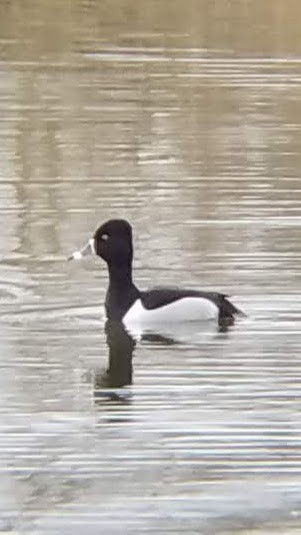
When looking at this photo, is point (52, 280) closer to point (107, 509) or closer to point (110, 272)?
point (110, 272)

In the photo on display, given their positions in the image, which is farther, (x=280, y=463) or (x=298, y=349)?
(x=298, y=349)

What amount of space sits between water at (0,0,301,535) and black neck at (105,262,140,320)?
0.54ft

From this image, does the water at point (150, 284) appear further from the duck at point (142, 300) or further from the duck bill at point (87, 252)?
the duck bill at point (87, 252)

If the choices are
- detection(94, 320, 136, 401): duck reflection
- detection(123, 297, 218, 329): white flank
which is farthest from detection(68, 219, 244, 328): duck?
detection(94, 320, 136, 401): duck reflection

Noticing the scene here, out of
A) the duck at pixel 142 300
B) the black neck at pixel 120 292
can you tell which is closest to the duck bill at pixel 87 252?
the duck at pixel 142 300

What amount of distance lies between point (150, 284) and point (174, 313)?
3.59ft

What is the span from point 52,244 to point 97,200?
2077mm

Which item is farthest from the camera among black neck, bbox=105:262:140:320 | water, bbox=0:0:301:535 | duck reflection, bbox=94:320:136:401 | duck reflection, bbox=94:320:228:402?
black neck, bbox=105:262:140:320

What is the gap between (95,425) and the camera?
10219 millimetres

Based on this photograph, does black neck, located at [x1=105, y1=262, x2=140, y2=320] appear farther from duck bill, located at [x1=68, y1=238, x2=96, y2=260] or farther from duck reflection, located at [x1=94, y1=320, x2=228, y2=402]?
duck bill, located at [x1=68, y1=238, x2=96, y2=260]

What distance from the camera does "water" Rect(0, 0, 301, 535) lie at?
894 centimetres

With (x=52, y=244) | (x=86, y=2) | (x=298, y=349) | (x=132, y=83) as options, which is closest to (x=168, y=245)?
(x=52, y=244)

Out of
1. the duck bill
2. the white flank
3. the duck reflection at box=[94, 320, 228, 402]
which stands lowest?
the duck reflection at box=[94, 320, 228, 402]

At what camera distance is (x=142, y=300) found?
1320cm
